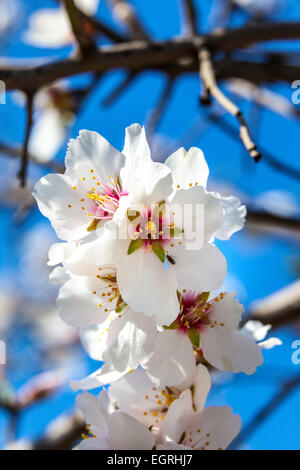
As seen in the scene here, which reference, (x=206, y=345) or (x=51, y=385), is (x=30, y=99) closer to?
(x=206, y=345)

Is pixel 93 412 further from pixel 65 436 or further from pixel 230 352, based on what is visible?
pixel 65 436

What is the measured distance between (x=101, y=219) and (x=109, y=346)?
7.1 inches

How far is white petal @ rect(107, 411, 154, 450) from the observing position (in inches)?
31.7

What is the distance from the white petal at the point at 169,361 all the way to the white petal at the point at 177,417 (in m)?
0.04

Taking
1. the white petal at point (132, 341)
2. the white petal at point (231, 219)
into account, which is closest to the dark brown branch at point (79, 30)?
the white petal at point (231, 219)

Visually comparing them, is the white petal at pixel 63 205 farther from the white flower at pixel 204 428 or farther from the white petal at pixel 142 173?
the white flower at pixel 204 428

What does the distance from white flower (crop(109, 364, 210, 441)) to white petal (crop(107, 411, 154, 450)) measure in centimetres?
4

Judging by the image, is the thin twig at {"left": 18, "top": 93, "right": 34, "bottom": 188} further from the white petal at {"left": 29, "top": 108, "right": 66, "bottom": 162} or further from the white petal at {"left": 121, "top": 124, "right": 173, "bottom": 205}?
the white petal at {"left": 29, "top": 108, "right": 66, "bottom": 162}

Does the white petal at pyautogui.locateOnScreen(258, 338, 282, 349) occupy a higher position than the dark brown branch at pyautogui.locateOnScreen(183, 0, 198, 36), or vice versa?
the dark brown branch at pyautogui.locateOnScreen(183, 0, 198, 36)

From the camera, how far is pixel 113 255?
697mm

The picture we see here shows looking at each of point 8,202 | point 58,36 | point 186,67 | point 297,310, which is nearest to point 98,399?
point 297,310

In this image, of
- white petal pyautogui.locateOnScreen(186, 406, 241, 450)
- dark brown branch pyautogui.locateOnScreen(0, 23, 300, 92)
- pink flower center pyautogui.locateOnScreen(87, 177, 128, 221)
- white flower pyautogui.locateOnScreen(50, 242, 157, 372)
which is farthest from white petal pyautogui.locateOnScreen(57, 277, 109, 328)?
dark brown branch pyautogui.locateOnScreen(0, 23, 300, 92)

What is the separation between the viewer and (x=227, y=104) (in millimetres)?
884

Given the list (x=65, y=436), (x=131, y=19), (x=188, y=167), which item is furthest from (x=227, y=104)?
(x=131, y=19)
